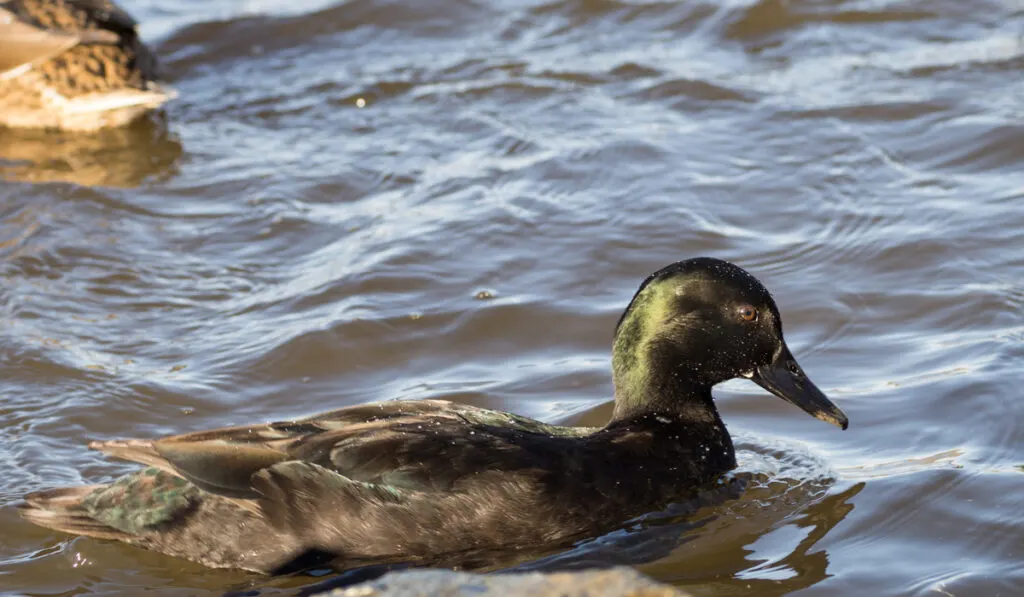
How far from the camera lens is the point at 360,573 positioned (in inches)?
183

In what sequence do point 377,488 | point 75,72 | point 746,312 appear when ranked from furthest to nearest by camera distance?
point 75,72 → point 746,312 → point 377,488

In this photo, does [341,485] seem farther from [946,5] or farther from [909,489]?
[946,5]

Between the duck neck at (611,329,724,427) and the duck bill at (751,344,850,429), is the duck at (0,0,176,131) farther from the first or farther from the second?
the duck bill at (751,344,850,429)

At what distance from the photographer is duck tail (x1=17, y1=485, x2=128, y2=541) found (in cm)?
497

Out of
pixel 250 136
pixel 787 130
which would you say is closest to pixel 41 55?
pixel 250 136

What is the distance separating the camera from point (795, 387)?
211 inches

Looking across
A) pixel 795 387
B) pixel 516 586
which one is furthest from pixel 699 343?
pixel 516 586

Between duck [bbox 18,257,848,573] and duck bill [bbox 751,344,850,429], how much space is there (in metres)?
0.03

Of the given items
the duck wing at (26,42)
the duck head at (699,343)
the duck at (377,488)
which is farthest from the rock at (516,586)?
the duck wing at (26,42)

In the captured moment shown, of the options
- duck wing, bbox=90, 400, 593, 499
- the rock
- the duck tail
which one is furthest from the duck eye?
the duck tail

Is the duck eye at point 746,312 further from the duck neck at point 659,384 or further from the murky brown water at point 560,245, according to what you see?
the murky brown water at point 560,245

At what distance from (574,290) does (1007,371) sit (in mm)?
2127

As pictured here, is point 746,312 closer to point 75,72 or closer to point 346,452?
point 346,452

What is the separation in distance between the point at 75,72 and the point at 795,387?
5865 millimetres
